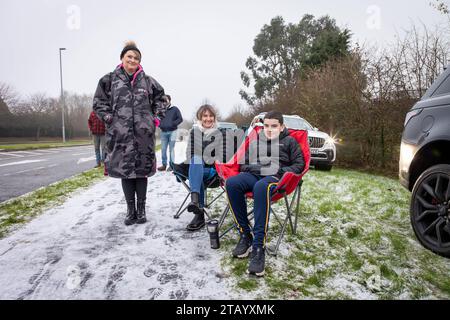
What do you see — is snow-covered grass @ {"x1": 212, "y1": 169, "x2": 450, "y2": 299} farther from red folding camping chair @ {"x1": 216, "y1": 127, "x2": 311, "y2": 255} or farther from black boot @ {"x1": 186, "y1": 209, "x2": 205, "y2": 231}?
black boot @ {"x1": 186, "y1": 209, "x2": 205, "y2": 231}

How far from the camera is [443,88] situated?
2.74 meters

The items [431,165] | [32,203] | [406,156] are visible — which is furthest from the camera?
[32,203]

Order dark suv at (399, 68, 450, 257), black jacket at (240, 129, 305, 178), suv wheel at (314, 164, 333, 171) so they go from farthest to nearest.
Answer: suv wheel at (314, 164, 333, 171), black jacket at (240, 129, 305, 178), dark suv at (399, 68, 450, 257)

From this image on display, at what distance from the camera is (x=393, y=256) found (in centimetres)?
258

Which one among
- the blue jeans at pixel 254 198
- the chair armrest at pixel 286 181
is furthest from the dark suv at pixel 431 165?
the blue jeans at pixel 254 198

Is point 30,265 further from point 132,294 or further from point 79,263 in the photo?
point 132,294

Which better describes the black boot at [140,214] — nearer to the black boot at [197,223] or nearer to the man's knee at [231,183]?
the black boot at [197,223]

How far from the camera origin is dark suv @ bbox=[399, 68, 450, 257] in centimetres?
253

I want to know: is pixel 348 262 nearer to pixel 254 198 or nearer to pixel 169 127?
pixel 254 198

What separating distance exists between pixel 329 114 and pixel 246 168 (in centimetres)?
883

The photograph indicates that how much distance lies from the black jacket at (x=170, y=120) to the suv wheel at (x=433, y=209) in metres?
6.02

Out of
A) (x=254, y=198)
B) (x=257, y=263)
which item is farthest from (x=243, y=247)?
(x=254, y=198)

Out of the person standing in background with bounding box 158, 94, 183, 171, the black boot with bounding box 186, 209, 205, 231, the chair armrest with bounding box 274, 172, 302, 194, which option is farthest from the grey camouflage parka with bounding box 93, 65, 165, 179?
the person standing in background with bounding box 158, 94, 183, 171

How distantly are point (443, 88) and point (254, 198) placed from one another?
2.17 meters
